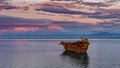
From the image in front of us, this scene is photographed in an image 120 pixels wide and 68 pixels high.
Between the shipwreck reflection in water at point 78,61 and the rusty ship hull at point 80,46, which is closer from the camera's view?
the shipwreck reflection in water at point 78,61

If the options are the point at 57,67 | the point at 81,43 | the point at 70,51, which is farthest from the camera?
the point at 70,51

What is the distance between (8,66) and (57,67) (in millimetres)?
11708

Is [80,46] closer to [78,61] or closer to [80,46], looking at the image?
[80,46]

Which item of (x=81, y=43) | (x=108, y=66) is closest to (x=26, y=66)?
(x=108, y=66)

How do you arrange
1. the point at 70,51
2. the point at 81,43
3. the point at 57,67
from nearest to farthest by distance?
the point at 57,67, the point at 81,43, the point at 70,51

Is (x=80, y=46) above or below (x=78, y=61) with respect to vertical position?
below

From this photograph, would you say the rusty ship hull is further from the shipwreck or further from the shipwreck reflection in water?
the shipwreck reflection in water

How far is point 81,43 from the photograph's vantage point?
109812mm

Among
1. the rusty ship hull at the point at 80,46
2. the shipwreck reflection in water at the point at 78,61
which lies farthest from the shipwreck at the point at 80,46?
the shipwreck reflection in water at the point at 78,61

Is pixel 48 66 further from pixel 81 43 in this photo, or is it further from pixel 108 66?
pixel 81 43

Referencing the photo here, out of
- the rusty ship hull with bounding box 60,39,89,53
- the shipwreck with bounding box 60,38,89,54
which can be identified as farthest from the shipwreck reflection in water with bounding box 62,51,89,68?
the rusty ship hull with bounding box 60,39,89,53

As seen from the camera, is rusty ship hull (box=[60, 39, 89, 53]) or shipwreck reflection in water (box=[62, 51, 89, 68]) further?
rusty ship hull (box=[60, 39, 89, 53])

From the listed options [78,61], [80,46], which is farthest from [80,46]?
[78,61]

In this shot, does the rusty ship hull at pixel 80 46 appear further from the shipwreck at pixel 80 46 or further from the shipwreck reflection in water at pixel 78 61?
the shipwreck reflection in water at pixel 78 61
